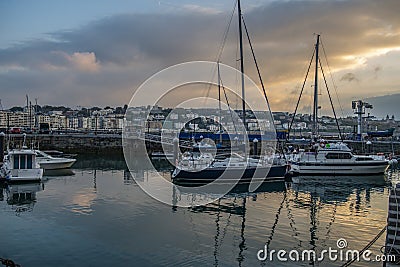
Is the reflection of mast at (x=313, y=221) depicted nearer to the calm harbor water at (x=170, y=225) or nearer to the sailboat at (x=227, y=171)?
the calm harbor water at (x=170, y=225)

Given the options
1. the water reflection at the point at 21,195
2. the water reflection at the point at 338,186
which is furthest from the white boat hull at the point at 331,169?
the water reflection at the point at 21,195

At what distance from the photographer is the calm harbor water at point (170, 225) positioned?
11.6 m

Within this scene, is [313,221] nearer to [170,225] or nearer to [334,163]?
[170,225]

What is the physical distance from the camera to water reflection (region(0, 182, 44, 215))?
18.3 m

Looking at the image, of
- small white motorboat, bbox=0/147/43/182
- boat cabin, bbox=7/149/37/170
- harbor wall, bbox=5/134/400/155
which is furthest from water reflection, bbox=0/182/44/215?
harbor wall, bbox=5/134/400/155

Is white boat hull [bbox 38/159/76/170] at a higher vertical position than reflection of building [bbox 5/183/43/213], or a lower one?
higher

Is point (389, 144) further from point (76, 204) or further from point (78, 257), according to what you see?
point (78, 257)

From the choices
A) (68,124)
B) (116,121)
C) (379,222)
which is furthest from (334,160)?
(68,124)

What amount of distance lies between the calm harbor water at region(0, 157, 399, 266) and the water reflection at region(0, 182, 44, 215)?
2.1 inches

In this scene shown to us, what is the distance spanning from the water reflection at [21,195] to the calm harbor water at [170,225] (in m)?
0.05

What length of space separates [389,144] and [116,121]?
82.4m

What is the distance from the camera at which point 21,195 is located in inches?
829

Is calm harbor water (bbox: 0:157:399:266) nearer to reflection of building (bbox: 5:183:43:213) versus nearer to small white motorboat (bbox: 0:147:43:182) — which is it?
reflection of building (bbox: 5:183:43:213)

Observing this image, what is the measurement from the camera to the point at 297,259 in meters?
11.5
